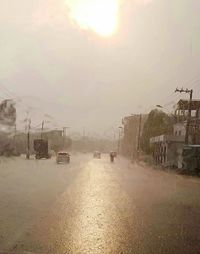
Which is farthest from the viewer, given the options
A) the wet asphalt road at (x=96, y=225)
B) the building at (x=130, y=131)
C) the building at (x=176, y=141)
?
the building at (x=130, y=131)

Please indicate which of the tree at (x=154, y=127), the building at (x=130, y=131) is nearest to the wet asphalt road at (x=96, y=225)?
the tree at (x=154, y=127)

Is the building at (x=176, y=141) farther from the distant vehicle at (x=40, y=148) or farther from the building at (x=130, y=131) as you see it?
the building at (x=130, y=131)

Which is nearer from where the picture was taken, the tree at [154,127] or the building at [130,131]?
the tree at [154,127]

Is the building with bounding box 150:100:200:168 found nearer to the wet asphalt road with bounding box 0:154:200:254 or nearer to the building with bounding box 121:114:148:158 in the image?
the wet asphalt road with bounding box 0:154:200:254

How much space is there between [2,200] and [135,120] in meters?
145

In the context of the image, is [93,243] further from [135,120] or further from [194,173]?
[135,120]

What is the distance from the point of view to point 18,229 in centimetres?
1159

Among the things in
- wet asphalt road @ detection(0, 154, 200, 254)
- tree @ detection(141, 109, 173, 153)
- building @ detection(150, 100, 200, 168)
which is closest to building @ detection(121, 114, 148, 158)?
tree @ detection(141, 109, 173, 153)

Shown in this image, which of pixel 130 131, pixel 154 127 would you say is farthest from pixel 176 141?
pixel 130 131

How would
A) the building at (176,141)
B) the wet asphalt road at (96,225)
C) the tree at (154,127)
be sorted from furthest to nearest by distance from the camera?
the tree at (154,127) < the building at (176,141) < the wet asphalt road at (96,225)

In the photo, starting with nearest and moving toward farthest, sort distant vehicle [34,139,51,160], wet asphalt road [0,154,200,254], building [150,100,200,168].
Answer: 1. wet asphalt road [0,154,200,254]
2. building [150,100,200,168]
3. distant vehicle [34,139,51,160]

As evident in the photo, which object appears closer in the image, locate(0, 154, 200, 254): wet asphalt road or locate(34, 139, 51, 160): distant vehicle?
locate(0, 154, 200, 254): wet asphalt road

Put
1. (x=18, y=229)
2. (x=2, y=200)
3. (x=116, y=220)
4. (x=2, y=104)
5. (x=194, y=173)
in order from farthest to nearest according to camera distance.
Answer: (x=2, y=104) → (x=194, y=173) → (x=2, y=200) → (x=116, y=220) → (x=18, y=229)

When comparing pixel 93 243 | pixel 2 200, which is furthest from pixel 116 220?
pixel 2 200
